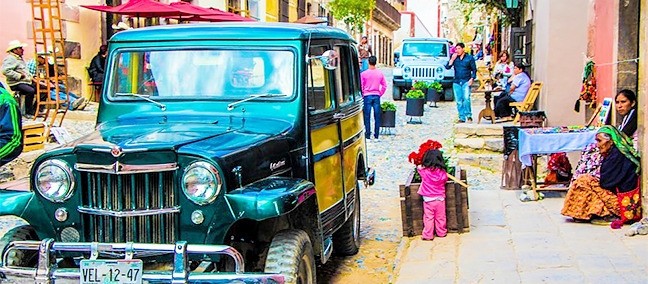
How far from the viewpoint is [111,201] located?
4719 millimetres

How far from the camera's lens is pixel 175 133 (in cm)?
525

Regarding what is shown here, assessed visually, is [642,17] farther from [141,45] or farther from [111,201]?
[111,201]

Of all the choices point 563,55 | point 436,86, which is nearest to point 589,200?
point 563,55

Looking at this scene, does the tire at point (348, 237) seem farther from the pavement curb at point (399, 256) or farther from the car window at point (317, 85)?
the car window at point (317, 85)

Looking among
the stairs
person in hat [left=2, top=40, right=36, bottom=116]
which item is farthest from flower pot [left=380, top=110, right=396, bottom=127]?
person in hat [left=2, top=40, right=36, bottom=116]

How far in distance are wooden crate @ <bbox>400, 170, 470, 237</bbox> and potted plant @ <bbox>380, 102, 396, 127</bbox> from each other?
29.2ft

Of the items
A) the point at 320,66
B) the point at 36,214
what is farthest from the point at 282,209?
the point at 320,66

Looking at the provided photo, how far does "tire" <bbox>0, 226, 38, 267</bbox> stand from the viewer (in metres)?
4.89

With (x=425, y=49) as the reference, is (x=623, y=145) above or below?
below

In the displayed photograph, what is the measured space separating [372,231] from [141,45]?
3678 millimetres

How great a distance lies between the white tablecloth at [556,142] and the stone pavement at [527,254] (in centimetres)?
72

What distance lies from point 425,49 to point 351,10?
506 inches

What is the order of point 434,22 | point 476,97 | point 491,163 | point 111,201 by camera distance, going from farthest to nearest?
point 434,22 < point 476,97 < point 491,163 < point 111,201

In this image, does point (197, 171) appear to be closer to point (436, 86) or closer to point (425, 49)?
point (436, 86)
